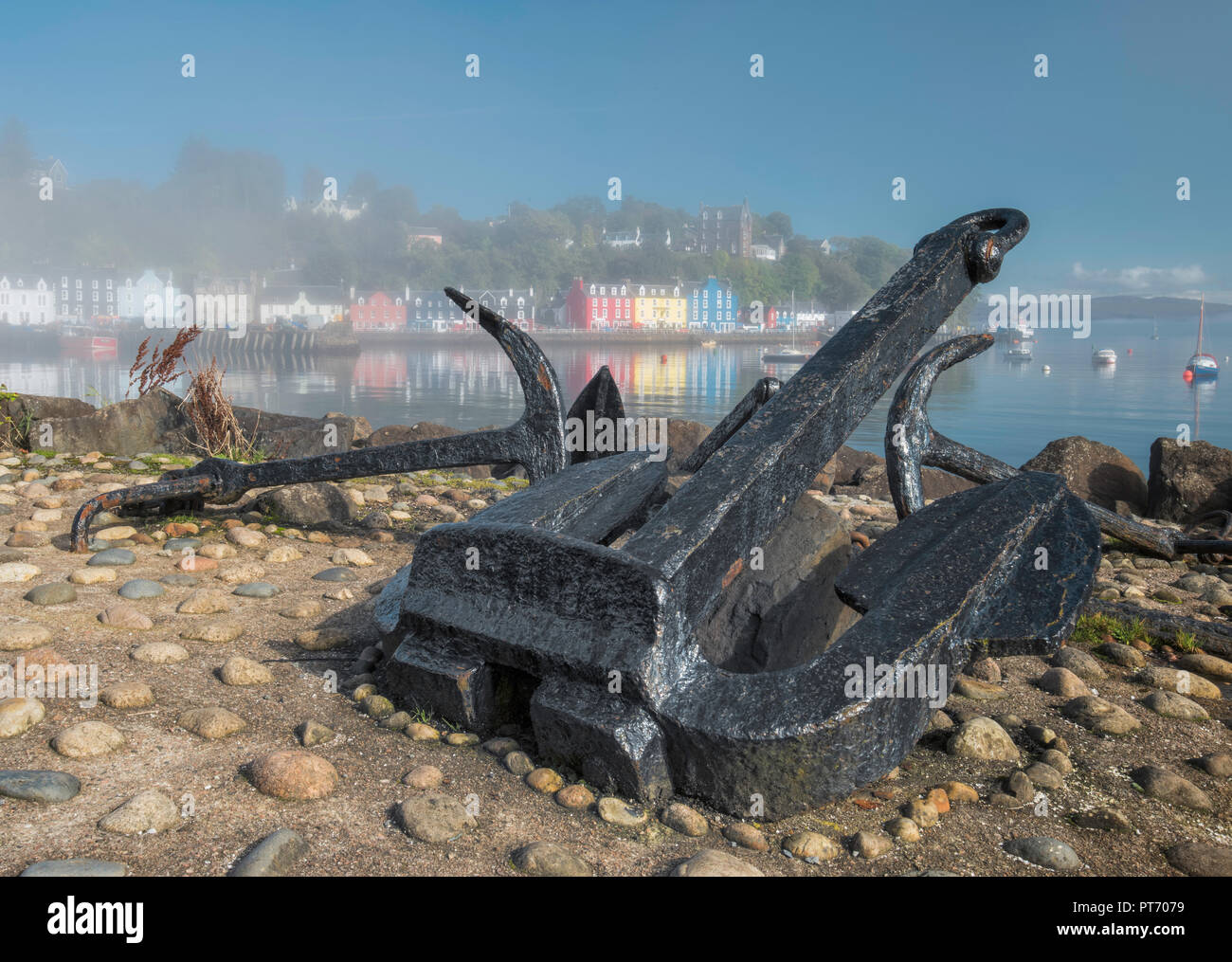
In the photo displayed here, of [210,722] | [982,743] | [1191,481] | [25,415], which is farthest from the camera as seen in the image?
[25,415]

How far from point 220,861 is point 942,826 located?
170cm

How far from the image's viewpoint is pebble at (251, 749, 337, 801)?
208 centimetres

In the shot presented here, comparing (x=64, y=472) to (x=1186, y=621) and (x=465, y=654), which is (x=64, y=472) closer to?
(x=465, y=654)

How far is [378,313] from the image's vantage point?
9450 centimetres

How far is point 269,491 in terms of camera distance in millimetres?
5176

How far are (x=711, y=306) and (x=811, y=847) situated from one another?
309ft

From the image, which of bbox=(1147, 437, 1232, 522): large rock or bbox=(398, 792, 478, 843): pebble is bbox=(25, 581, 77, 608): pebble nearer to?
bbox=(398, 792, 478, 843): pebble

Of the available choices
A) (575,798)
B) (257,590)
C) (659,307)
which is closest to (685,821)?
(575,798)

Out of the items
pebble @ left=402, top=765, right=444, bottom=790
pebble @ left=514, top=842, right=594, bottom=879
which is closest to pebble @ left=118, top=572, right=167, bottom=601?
pebble @ left=402, top=765, right=444, bottom=790

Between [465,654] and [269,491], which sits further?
[269,491]

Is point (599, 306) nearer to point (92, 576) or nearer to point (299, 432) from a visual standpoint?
point (299, 432)

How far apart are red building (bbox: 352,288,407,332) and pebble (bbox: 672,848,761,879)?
94175 millimetres

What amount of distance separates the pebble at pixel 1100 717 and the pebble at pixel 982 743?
0.39m

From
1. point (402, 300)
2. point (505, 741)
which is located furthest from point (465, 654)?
point (402, 300)
